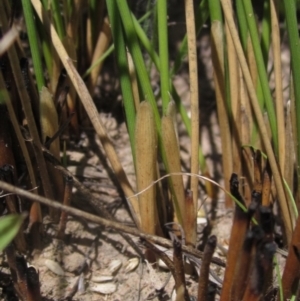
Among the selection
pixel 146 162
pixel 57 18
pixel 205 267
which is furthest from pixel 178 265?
pixel 57 18

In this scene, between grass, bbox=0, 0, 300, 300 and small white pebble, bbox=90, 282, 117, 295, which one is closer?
grass, bbox=0, 0, 300, 300

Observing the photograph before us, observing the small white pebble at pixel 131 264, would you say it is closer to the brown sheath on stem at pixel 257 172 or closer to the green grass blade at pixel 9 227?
the brown sheath on stem at pixel 257 172

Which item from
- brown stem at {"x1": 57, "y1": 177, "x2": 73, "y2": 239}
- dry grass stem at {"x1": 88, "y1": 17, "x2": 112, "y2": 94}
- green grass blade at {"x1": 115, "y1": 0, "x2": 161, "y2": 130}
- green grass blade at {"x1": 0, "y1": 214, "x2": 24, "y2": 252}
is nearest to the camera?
green grass blade at {"x1": 0, "y1": 214, "x2": 24, "y2": 252}

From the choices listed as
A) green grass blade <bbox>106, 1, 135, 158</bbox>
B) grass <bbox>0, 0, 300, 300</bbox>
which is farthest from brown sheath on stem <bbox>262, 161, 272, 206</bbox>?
green grass blade <bbox>106, 1, 135, 158</bbox>

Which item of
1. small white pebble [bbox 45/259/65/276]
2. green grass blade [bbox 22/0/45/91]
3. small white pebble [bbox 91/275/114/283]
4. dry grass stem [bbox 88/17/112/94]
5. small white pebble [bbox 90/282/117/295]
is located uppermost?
green grass blade [bbox 22/0/45/91]

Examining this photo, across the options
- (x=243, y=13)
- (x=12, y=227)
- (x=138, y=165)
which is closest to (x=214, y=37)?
(x=243, y=13)

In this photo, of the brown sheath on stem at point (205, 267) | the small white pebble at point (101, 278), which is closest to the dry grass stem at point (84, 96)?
the small white pebble at point (101, 278)

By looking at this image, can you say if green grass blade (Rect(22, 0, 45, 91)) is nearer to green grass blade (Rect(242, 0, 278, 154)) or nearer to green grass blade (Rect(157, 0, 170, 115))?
green grass blade (Rect(157, 0, 170, 115))
